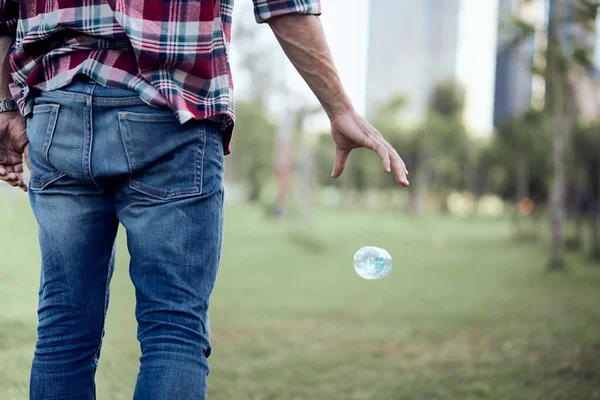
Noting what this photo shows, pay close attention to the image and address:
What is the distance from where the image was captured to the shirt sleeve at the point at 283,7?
137cm

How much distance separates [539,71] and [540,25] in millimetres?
744

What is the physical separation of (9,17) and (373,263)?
1.23m

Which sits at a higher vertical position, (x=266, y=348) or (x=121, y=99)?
(x=121, y=99)

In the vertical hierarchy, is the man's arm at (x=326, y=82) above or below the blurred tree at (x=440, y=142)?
below

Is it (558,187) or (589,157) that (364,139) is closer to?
(558,187)

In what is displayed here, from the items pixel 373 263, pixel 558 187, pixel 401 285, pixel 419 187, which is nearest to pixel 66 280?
pixel 373 263

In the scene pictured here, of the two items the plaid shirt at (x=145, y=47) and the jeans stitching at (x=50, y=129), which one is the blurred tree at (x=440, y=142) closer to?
the plaid shirt at (x=145, y=47)

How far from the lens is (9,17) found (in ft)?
4.96

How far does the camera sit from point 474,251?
1476 cm

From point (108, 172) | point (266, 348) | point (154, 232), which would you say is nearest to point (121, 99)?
point (108, 172)

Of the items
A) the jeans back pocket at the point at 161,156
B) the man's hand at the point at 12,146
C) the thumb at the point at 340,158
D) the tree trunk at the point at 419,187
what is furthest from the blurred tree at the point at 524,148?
the jeans back pocket at the point at 161,156

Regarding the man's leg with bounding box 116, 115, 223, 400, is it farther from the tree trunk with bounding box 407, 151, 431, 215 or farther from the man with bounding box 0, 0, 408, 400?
the tree trunk with bounding box 407, 151, 431, 215

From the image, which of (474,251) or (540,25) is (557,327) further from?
(474,251)

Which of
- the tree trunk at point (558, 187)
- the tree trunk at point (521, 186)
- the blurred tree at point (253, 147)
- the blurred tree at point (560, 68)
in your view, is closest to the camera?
the blurred tree at point (560, 68)
